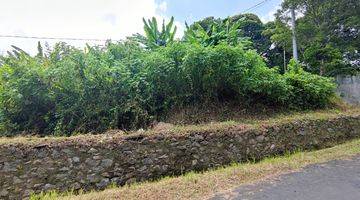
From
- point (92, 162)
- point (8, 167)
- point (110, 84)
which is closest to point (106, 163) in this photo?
point (92, 162)

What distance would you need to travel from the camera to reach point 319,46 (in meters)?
14.8

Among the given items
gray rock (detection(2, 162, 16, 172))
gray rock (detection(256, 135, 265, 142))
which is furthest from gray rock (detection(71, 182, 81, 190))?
gray rock (detection(256, 135, 265, 142))

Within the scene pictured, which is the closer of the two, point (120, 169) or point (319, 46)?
point (120, 169)

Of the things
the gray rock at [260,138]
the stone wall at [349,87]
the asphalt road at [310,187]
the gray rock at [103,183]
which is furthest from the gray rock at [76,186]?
the stone wall at [349,87]

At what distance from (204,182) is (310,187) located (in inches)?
59.9

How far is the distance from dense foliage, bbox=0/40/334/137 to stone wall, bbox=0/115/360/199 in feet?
4.60

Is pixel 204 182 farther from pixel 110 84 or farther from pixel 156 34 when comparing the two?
pixel 156 34

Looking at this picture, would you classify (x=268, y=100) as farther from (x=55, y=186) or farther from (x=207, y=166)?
(x=55, y=186)

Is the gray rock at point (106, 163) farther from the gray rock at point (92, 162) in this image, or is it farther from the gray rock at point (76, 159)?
the gray rock at point (76, 159)

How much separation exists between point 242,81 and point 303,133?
1736mm

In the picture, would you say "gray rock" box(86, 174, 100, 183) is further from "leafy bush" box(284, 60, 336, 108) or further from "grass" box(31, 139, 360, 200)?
"leafy bush" box(284, 60, 336, 108)

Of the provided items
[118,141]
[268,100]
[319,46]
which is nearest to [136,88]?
→ [118,141]

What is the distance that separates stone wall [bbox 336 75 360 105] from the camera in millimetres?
14078

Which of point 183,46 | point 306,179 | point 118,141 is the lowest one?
point 306,179
